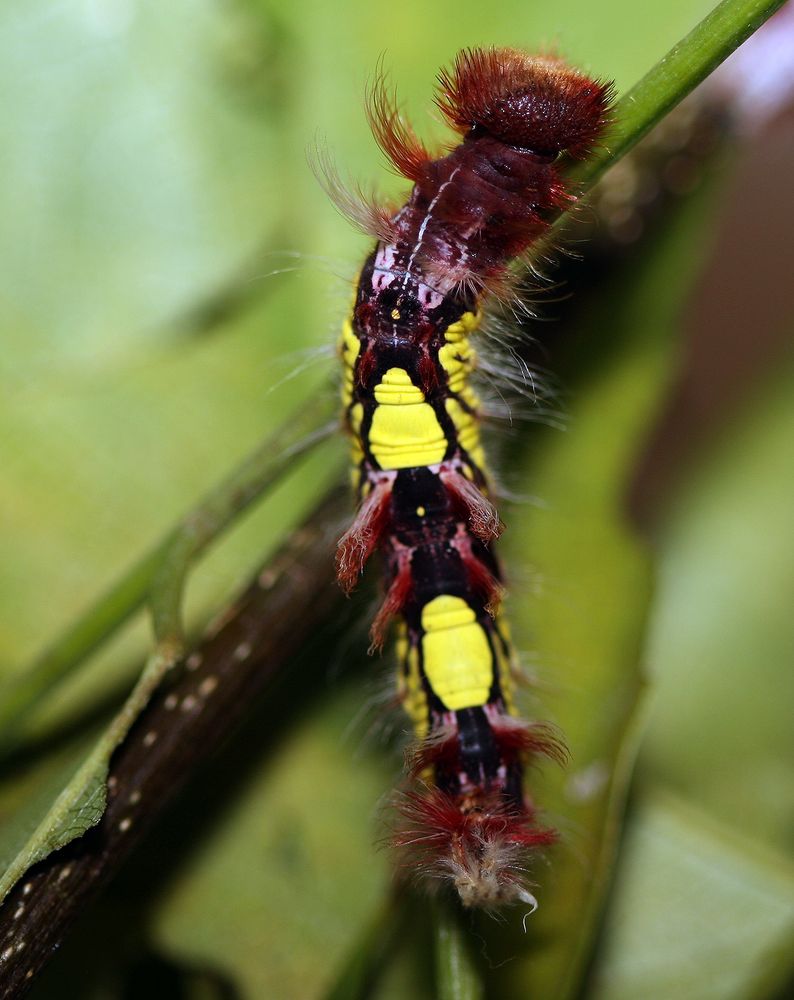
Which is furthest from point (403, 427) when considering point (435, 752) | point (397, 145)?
point (435, 752)

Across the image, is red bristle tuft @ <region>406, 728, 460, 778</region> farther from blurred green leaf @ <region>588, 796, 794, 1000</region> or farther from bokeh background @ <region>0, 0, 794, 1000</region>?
blurred green leaf @ <region>588, 796, 794, 1000</region>

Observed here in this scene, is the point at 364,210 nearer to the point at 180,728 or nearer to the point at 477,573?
the point at 477,573

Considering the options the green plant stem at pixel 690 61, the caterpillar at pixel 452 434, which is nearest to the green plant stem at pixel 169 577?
the caterpillar at pixel 452 434

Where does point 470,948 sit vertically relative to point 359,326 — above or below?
below

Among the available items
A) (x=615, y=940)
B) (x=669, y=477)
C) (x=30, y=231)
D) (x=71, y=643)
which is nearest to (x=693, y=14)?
(x=669, y=477)

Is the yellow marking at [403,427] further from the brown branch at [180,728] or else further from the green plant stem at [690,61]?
the green plant stem at [690,61]

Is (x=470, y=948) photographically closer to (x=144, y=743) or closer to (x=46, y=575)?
(x=144, y=743)

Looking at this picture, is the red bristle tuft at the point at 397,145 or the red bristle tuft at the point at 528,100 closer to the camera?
the red bristle tuft at the point at 528,100
